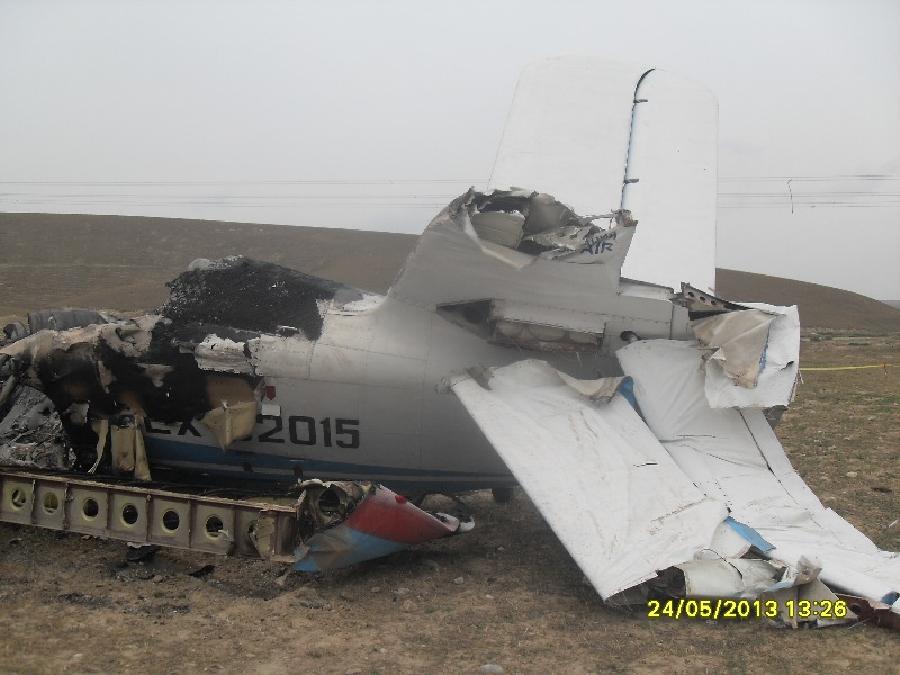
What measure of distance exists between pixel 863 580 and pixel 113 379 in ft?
22.1

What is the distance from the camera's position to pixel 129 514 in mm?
6824

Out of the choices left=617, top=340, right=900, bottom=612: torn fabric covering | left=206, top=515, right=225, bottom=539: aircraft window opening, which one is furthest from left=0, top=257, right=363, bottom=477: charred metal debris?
left=617, top=340, right=900, bottom=612: torn fabric covering

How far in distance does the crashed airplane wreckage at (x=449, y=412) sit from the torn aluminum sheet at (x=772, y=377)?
0.8 inches

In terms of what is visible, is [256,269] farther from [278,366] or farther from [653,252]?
[653,252]

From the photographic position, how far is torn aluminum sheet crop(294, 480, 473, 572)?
240 inches

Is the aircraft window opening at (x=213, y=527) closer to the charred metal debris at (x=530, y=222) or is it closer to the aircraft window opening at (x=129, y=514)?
the aircraft window opening at (x=129, y=514)

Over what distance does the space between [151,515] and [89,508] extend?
685 mm

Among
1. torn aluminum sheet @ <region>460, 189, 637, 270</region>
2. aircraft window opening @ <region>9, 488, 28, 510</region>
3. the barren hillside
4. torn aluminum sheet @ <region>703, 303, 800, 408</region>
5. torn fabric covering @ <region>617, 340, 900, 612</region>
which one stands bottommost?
the barren hillside

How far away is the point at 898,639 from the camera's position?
511cm

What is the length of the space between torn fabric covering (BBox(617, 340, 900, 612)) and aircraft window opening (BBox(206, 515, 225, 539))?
12.4 feet

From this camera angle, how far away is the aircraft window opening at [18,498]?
A: 7000 millimetres

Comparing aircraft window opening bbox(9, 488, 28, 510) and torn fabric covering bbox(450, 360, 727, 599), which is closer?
torn fabric covering bbox(450, 360, 727, 599)
